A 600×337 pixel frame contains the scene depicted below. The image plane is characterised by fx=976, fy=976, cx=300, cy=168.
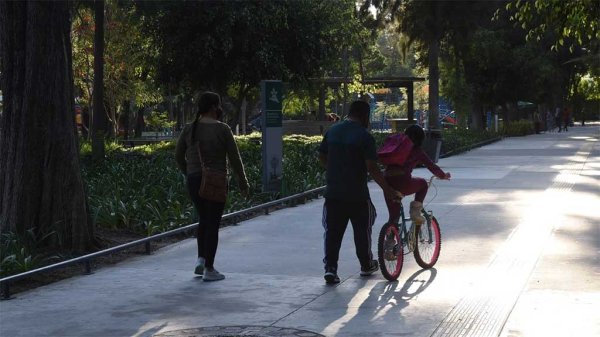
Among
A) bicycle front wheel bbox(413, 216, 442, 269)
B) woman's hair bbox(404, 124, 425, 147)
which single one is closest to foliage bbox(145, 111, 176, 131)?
bicycle front wheel bbox(413, 216, 442, 269)

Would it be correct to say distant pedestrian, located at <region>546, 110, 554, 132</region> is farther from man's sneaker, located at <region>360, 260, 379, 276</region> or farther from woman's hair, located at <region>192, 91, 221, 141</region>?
woman's hair, located at <region>192, 91, 221, 141</region>

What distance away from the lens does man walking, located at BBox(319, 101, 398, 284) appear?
831cm

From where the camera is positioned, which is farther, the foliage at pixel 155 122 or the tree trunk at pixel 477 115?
the foliage at pixel 155 122

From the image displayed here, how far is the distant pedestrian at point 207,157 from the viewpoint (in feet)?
28.3

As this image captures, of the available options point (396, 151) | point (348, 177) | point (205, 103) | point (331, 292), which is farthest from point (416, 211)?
Result: point (205, 103)

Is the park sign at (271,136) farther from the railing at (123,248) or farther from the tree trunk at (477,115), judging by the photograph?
the tree trunk at (477,115)

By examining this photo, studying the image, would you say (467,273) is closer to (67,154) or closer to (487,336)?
(487,336)

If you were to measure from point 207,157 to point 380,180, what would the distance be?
5.05ft

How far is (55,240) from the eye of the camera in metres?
10.1

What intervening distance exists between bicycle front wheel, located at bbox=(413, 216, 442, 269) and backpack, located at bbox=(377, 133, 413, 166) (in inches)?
32.9

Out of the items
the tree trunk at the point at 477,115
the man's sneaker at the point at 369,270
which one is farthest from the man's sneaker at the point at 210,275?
the tree trunk at the point at 477,115

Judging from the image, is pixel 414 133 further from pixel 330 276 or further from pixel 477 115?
pixel 477 115

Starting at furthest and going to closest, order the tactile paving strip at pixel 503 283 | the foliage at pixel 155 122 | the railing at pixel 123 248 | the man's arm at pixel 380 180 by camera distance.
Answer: the foliage at pixel 155 122 < the man's arm at pixel 380 180 < the railing at pixel 123 248 < the tactile paving strip at pixel 503 283

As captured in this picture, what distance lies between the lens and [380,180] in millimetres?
8398
